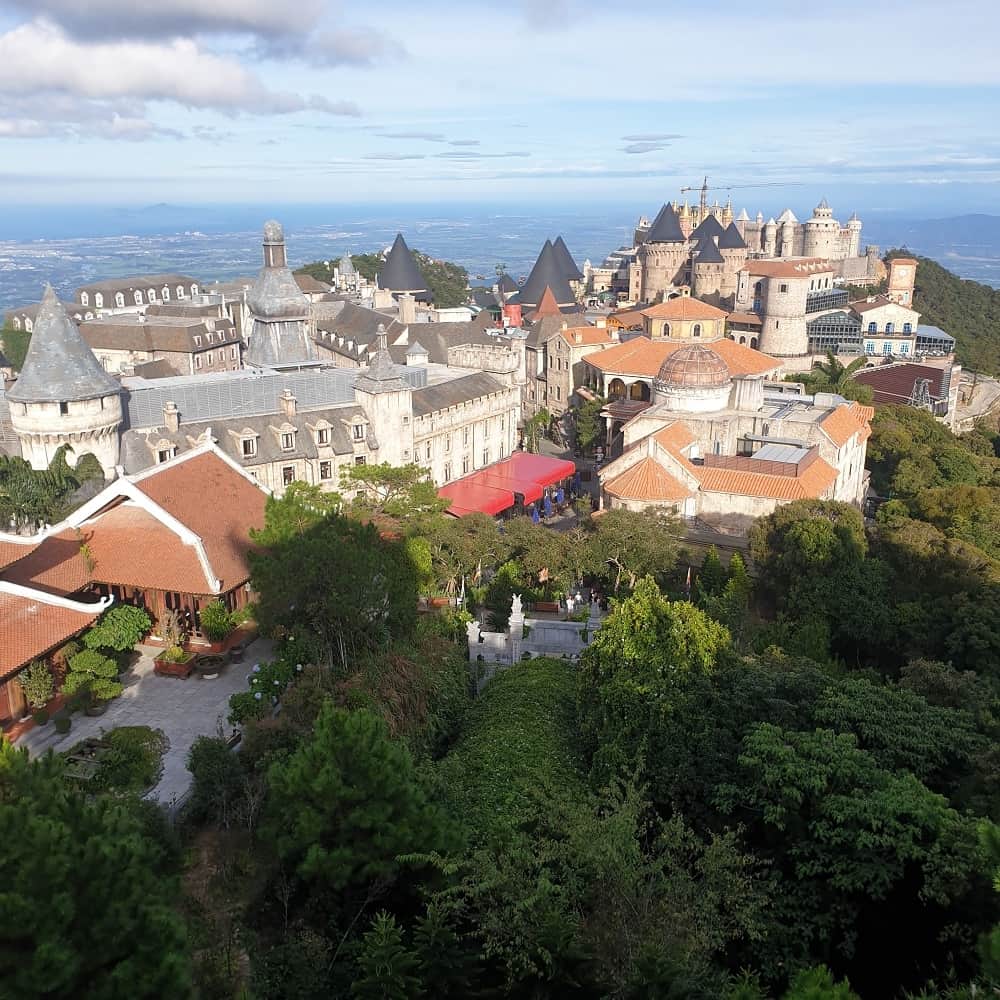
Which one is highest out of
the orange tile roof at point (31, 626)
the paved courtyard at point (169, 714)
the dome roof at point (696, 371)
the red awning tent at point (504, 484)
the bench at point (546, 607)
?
the dome roof at point (696, 371)

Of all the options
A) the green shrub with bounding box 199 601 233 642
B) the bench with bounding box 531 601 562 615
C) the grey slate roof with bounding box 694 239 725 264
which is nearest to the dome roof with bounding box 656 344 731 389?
the bench with bounding box 531 601 562 615

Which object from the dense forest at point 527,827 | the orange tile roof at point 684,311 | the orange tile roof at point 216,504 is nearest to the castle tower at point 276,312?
the orange tile roof at point 216,504

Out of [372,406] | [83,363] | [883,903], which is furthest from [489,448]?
[883,903]

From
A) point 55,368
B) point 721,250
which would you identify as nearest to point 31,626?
point 55,368

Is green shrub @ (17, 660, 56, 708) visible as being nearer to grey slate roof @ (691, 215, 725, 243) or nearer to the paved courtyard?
the paved courtyard

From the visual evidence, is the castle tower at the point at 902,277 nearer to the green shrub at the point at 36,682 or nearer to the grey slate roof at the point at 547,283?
the grey slate roof at the point at 547,283

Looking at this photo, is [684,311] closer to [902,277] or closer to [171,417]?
[171,417]
